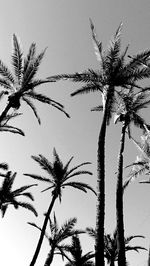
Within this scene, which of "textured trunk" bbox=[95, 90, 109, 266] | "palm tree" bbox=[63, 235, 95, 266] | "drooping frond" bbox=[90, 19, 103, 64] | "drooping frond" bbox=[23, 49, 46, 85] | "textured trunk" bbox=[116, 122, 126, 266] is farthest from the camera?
"palm tree" bbox=[63, 235, 95, 266]

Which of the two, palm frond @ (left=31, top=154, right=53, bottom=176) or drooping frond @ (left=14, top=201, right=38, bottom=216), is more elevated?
palm frond @ (left=31, top=154, right=53, bottom=176)

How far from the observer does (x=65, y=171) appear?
26688 mm

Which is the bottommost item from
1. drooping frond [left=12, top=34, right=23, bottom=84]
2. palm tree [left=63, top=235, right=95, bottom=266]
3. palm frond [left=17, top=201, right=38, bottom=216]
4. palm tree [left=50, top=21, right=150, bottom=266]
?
palm tree [left=63, top=235, right=95, bottom=266]

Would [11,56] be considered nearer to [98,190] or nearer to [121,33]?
[121,33]

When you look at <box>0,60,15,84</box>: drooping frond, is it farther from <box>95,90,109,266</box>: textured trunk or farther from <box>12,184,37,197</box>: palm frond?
<box>12,184,37,197</box>: palm frond

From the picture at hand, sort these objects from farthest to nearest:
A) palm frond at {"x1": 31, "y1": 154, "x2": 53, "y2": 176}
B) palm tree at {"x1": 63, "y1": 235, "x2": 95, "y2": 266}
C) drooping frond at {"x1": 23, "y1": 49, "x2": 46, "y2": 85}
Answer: palm tree at {"x1": 63, "y1": 235, "x2": 95, "y2": 266}, palm frond at {"x1": 31, "y1": 154, "x2": 53, "y2": 176}, drooping frond at {"x1": 23, "y1": 49, "x2": 46, "y2": 85}

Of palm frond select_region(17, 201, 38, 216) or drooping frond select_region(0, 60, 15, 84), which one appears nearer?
drooping frond select_region(0, 60, 15, 84)

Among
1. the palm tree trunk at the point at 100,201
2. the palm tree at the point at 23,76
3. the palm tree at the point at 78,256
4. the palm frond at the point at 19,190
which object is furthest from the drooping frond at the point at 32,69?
the palm tree at the point at 78,256

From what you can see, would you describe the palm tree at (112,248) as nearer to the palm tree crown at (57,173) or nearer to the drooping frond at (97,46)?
the palm tree crown at (57,173)

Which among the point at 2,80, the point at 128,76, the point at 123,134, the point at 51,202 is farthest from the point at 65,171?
the point at 128,76

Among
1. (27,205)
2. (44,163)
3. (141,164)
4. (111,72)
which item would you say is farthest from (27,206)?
(111,72)

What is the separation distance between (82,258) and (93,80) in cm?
2264

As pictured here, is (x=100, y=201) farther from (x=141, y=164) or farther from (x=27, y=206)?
(x=27, y=206)

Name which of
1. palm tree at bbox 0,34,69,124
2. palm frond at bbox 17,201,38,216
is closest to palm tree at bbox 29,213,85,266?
palm frond at bbox 17,201,38,216
